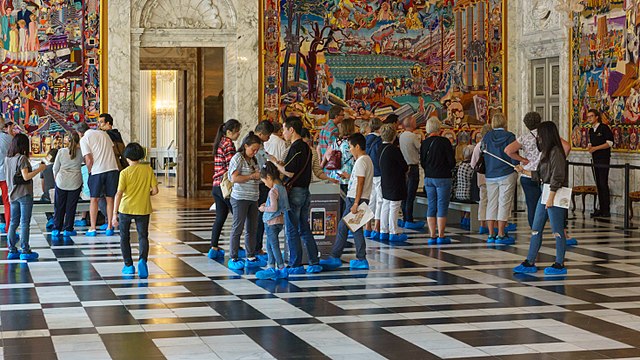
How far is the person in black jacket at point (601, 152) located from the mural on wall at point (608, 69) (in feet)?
1.47

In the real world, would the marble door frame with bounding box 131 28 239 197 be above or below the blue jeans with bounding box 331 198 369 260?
above

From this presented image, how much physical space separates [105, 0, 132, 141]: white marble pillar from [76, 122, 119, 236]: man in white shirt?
16.7ft

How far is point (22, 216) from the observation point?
1267 cm

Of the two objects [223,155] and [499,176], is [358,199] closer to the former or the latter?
[223,155]

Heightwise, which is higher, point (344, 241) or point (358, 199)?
point (358, 199)

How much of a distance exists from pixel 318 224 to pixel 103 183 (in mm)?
4331

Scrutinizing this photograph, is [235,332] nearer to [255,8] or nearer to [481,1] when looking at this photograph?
[255,8]

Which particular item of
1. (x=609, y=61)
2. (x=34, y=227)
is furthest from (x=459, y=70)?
(x=34, y=227)

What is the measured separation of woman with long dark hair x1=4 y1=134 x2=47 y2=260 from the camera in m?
12.6

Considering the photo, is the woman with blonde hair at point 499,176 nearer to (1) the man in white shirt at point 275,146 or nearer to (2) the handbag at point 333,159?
(2) the handbag at point 333,159

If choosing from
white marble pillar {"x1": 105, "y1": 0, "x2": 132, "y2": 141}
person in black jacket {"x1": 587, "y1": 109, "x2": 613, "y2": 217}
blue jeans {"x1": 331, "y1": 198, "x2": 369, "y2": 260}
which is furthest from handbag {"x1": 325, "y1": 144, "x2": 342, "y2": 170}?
white marble pillar {"x1": 105, "y1": 0, "x2": 132, "y2": 141}

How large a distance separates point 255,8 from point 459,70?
450 centimetres

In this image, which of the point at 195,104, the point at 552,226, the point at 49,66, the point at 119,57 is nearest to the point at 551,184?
the point at 552,226

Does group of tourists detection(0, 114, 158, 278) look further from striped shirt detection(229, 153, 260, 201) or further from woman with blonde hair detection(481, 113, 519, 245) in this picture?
woman with blonde hair detection(481, 113, 519, 245)
